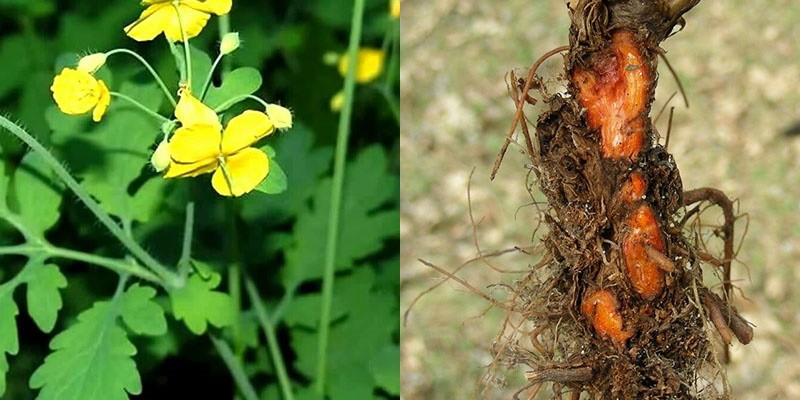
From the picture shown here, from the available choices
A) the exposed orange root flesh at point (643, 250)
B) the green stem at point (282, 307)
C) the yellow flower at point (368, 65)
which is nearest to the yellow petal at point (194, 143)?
the exposed orange root flesh at point (643, 250)

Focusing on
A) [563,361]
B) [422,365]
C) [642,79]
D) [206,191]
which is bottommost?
[563,361]

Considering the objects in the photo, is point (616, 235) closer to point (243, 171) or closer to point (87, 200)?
point (243, 171)

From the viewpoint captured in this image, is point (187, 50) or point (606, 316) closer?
point (187, 50)

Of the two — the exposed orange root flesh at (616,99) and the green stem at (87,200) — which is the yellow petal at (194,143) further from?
the exposed orange root flesh at (616,99)

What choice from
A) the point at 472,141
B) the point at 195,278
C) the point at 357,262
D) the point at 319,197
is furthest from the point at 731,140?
the point at 195,278

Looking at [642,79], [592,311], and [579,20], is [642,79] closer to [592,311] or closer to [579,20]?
[579,20]

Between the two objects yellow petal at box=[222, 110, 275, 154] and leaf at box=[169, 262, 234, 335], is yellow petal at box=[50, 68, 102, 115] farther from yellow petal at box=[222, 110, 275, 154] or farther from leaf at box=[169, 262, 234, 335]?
leaf at box=[169, 262, 234, 335]

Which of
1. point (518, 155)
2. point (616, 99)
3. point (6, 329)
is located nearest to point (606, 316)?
point (616, 99)
